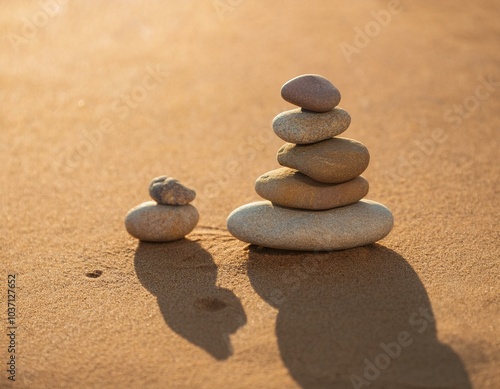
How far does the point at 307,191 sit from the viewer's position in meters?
5.76

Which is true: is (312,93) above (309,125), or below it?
above

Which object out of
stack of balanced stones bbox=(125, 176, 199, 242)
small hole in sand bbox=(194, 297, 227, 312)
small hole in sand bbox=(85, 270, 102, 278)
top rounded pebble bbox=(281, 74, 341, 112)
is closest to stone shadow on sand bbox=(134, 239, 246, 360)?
small hole in sand bbox=(194, 297, 227, 312)

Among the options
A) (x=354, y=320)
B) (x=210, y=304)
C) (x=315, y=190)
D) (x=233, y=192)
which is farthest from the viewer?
(x=233, y=192)

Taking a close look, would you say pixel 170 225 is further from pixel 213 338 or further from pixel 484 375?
pixel 484 375

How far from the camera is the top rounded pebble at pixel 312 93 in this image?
5656 mm

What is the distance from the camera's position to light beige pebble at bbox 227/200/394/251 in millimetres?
5645

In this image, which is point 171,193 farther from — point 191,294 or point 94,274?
point 191,294

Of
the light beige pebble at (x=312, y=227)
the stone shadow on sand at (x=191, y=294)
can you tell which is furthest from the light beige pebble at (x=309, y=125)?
the stone shadow on sand at (x=191, y=294)

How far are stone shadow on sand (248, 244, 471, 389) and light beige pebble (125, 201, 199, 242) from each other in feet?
1.82

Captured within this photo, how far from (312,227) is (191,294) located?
99 cm

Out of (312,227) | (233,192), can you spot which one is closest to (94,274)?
(312,227)

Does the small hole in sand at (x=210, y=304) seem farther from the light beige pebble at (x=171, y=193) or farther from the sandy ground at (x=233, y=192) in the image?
the light beige pebble at (x=171, y=193)

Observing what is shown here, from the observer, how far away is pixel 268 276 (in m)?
5.54

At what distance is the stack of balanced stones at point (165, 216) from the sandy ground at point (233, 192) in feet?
0.36
